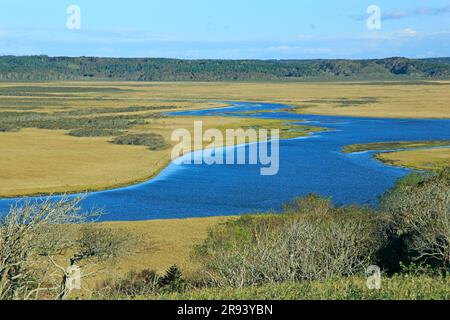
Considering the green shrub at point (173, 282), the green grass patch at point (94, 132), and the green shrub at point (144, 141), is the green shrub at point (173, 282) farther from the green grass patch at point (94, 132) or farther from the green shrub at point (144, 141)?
the green grass patch at point (94, 132)

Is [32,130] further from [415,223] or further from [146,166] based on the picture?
[415,223]

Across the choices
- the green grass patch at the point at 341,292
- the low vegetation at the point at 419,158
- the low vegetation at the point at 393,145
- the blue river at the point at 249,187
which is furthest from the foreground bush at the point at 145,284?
the low vegetation at the point at 393,145

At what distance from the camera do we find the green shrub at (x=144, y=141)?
7088 centimetres

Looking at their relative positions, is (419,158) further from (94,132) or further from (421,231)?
(421,231)

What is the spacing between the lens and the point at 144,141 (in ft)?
240

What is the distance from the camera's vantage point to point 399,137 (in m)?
80.9

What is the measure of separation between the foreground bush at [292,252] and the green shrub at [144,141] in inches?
1600

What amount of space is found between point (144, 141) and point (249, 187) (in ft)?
85.2

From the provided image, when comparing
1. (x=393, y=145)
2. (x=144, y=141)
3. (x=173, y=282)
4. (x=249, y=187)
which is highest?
(x=173, y=282)

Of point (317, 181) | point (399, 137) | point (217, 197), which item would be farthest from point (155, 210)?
point (399, 137)

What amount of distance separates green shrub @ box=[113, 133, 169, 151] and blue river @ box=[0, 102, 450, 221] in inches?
430

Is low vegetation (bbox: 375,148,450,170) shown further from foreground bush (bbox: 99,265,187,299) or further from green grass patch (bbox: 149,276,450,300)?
green grass patch (bbox: 149,276,450,300)

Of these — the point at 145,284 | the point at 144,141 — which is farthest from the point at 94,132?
the point at 145,284
